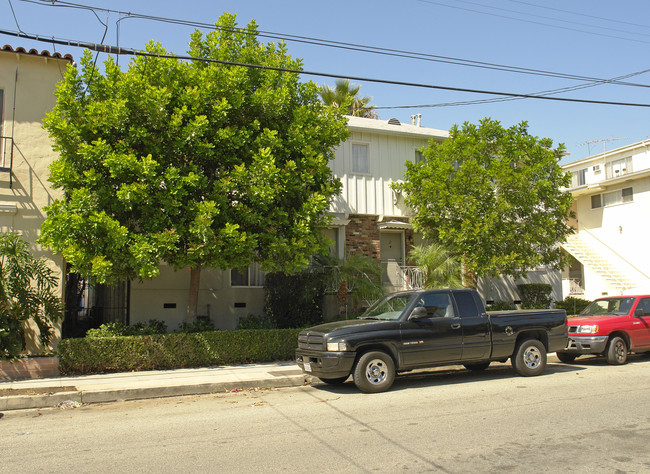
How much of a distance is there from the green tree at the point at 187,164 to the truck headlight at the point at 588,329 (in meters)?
6.42

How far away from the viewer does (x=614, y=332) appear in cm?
1259

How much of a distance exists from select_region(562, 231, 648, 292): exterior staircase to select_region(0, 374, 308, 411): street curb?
63.8 ft

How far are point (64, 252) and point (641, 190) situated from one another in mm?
26340

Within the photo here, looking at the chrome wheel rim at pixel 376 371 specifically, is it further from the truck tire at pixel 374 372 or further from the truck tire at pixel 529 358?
the truck tire at pixel 529 358

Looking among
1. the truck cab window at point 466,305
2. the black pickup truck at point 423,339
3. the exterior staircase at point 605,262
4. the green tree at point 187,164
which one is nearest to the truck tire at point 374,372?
the black pickup truck at point 423,339

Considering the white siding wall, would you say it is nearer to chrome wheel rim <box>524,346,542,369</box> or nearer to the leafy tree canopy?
the leafy tree canopy

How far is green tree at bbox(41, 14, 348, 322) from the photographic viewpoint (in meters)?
11.1

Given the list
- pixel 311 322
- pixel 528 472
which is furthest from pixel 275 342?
pixel 528 472

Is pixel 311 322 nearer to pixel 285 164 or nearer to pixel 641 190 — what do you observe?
pixel 285 164

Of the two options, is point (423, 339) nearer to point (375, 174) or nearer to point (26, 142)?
point (375, 174)

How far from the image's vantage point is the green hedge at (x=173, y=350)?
11.8m

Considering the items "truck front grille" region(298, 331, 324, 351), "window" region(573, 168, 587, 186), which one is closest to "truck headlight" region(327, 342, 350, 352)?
"truck front grille" region(298, 331, 324, 351)

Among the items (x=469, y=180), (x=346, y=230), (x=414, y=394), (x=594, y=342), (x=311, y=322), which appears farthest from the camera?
(x=346, y=230)

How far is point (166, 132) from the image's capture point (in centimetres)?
1155
